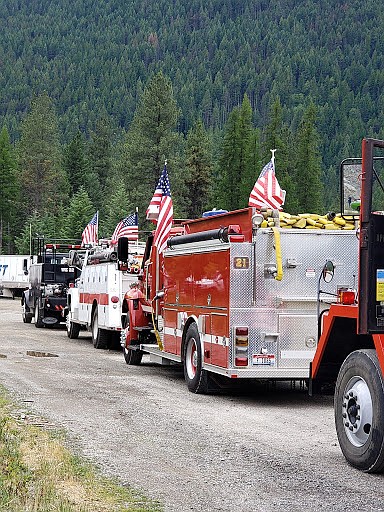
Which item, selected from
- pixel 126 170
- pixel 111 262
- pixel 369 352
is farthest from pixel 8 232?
pixel 369 352

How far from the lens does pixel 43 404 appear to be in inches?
502

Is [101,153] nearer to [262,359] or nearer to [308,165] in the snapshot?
[308,165]

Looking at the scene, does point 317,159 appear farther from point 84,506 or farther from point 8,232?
point 84,506

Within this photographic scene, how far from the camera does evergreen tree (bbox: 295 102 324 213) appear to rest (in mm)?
91188

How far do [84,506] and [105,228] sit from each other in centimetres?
7607

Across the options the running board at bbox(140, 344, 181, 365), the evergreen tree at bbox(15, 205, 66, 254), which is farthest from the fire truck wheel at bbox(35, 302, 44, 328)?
the evergreen tree at bbox(15, 205, 66, 254)

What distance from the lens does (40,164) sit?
109 m

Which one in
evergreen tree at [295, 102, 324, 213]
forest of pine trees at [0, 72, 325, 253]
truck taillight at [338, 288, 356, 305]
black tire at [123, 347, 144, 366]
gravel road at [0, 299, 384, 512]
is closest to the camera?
gravel road at [0, 299, 384, 512]

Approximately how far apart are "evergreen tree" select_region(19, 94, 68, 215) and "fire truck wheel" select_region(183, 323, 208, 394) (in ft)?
311

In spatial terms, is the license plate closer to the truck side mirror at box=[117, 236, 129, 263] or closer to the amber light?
the amber light

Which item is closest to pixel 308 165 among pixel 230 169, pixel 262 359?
pixel 230 169

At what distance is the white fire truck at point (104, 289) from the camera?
21.9 meters

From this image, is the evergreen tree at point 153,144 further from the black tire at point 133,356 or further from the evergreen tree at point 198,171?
the black tire at point 133,356

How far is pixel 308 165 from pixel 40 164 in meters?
33.1
